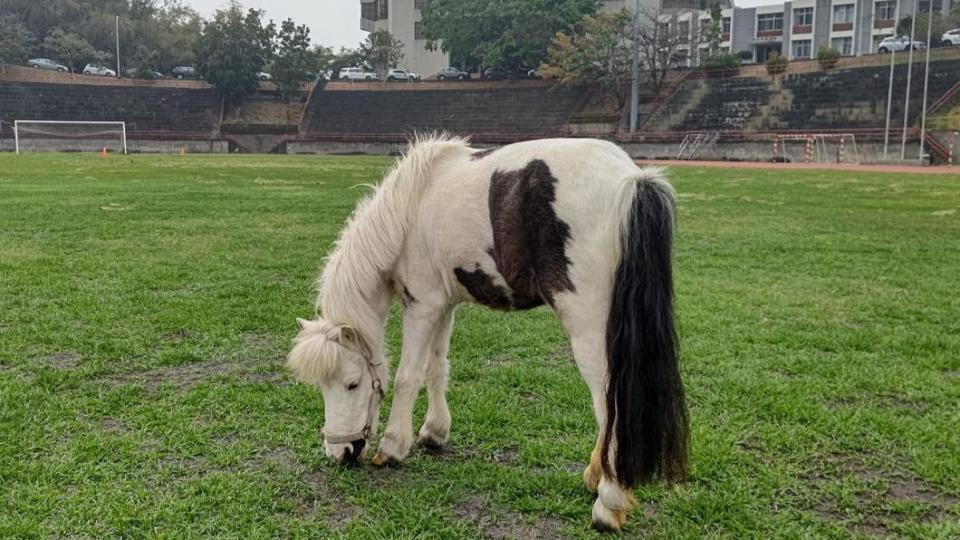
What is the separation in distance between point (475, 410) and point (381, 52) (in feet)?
201

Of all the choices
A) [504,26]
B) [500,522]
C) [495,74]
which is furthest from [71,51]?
[500,522]

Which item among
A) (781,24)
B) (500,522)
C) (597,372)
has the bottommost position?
(500,522)

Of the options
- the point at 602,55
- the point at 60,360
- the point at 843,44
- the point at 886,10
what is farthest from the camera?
the point at 843,44

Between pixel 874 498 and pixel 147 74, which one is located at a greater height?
pixel 147 74

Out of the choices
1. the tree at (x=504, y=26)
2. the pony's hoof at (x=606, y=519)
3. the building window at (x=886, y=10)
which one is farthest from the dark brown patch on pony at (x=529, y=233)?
the building window at (x=886, y=10)

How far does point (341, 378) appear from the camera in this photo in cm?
325

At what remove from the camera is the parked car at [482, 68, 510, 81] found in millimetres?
56125

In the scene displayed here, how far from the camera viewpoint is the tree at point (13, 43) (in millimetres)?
51509

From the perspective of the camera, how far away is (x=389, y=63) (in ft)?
207

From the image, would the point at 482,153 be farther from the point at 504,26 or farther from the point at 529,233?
the point at 504,26

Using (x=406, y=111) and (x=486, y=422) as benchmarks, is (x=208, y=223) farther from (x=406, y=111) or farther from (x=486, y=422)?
(x=406, y=111)

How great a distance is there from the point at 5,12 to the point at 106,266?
68802 millimetres

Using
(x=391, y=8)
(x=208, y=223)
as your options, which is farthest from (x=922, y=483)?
(x=391, y=8)

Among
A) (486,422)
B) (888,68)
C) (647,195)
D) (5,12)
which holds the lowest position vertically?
(486,422)
